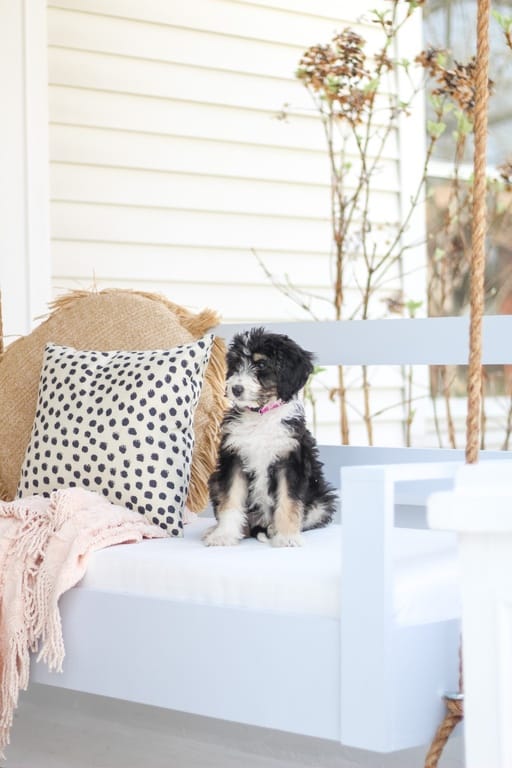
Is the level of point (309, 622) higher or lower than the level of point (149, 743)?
higher

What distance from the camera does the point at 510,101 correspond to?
6441 millimetres

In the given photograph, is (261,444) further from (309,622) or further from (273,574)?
(309,622)

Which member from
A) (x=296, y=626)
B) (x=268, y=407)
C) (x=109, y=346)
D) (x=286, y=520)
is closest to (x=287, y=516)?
(x=286, y=520)

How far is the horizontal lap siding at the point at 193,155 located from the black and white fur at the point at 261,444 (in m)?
1.79

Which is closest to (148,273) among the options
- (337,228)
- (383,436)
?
(337,228)

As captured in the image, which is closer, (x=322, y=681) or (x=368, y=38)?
(x=322, y=681)

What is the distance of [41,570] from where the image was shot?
2.20 metres

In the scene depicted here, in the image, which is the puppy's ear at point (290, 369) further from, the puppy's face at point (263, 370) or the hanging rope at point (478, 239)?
the hanging rope at point (478, 239)

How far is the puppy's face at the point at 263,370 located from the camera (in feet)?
7.52

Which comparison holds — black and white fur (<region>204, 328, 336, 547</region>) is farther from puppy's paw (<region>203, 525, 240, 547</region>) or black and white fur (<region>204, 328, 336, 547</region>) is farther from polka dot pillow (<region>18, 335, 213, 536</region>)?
polka dot pillow (<region>18, 335, 213, 536</region>)

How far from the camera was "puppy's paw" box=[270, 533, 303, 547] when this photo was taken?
2.17 meters

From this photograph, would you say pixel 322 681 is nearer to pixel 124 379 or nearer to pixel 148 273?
pixel 124 379

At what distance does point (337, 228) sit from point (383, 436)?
2.74 feet

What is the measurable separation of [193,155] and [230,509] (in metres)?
2.34
